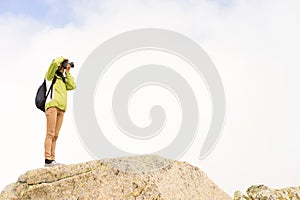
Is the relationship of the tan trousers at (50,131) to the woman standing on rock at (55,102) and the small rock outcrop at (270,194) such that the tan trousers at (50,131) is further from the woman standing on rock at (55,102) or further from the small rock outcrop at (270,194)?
the small rock outcrop at (270,194)

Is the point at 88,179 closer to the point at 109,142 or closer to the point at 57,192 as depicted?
the point at 57,192

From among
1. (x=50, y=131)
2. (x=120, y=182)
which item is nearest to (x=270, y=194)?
(x=120, y=182)

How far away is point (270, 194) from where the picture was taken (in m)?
9.35

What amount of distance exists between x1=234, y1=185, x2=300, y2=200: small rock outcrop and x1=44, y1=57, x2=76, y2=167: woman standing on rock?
684cm

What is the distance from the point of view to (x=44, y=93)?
1422cm

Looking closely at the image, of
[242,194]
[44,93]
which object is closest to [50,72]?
[44,93]

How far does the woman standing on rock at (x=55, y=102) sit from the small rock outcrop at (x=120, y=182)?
149cm

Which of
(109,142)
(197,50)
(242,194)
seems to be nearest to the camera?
(242,194)

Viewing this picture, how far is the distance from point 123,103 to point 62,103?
2.66 metres

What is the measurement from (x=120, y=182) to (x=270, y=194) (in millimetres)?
3958

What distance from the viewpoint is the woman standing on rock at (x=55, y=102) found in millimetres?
13867

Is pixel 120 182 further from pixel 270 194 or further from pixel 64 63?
pixel 64 63

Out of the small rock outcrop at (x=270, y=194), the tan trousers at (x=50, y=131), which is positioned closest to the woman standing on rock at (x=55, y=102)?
the tan trousers at (x=50, y=131)

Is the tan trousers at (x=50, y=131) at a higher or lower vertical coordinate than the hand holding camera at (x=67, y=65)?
lower
